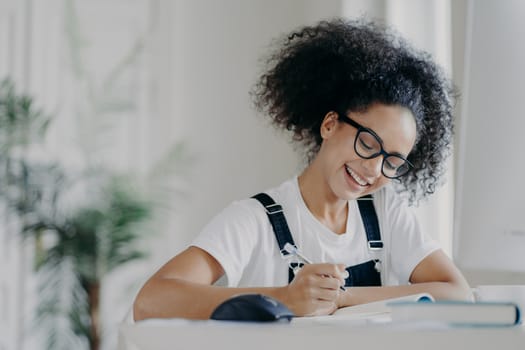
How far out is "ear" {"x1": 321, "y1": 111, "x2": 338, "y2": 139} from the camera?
156 centimetres

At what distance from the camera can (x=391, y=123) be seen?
1476 mm

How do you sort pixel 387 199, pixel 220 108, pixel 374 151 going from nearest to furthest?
1. pixel 374 151
2. pixel 387 199
3. pixel 220 108

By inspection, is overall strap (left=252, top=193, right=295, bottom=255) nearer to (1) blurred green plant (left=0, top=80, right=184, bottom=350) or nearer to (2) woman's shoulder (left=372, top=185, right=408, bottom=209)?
(2) woman's shoulder (left=372, top=185, right=408, bottom=209)

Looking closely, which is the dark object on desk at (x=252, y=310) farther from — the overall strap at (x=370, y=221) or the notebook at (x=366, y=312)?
the overall strap at (x=370, y=221)

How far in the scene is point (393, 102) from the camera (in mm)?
1509

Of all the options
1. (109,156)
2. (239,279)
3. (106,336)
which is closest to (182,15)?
(109,156)

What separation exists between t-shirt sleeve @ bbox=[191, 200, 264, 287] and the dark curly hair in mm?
271

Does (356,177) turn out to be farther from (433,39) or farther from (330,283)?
(433,39)

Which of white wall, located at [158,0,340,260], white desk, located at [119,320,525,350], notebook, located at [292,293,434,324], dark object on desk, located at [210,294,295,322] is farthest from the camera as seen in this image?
white wall, located at [158,0,340,260]

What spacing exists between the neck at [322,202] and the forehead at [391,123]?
17 centimetres

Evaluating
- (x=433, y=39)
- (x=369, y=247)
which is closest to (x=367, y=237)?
(x=369, y=247)

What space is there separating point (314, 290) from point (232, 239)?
13.7 inches

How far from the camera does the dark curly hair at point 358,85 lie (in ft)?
5.08

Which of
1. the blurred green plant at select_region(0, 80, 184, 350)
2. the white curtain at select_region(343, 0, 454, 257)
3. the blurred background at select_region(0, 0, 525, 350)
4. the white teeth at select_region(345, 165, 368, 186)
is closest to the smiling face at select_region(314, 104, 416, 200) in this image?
the white teeth at select_region(345, 165, 368, 186)
